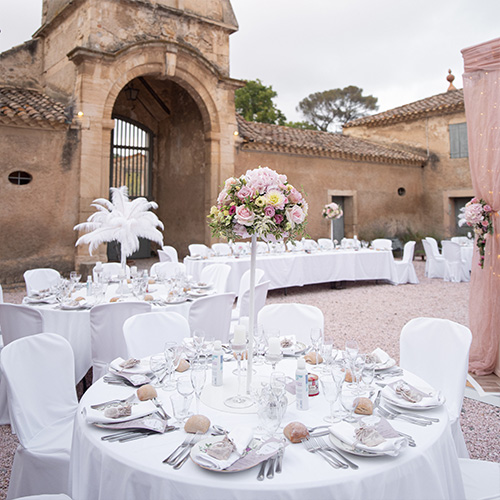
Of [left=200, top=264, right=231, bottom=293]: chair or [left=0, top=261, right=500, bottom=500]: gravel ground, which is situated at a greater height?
[left=200, top=264, right=231, bottom=293]: chair

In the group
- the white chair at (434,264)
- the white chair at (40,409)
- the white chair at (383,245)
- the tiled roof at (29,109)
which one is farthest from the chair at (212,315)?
the white chair at (434,264)

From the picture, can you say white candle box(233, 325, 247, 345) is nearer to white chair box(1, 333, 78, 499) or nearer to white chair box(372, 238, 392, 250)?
white chair box(1, 333, 78, 499)

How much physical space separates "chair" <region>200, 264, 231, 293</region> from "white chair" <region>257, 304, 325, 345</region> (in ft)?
9.03

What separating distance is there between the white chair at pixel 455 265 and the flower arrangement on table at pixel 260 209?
30.1 ft

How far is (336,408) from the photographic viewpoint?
1741 mm

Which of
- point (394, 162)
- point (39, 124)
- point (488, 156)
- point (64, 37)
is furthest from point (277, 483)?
point (394, 162)

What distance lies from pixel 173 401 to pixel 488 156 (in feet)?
13.0

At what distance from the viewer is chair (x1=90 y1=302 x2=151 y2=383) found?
11.0 feet

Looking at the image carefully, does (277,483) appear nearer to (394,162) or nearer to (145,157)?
(145,157)

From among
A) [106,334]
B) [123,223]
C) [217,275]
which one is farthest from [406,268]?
[106,334]

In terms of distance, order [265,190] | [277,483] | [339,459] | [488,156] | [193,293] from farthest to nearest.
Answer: [193,293], [488,156], [265,190], [339,459], [277,483]

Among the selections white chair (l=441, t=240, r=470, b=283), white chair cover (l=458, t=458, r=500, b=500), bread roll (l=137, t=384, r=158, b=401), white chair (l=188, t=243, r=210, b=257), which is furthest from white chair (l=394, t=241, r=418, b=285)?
bread roll (l=137, t=384, r=158, b=401)

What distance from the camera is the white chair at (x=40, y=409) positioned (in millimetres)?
2035

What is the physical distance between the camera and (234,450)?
1.37m
